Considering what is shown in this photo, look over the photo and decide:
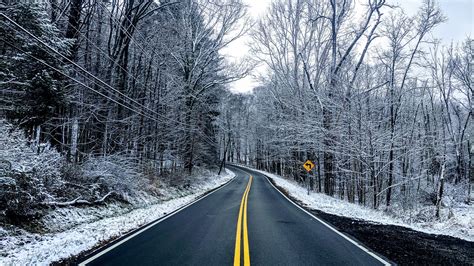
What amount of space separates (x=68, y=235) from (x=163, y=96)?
16.8 m

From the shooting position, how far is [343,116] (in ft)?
57.0

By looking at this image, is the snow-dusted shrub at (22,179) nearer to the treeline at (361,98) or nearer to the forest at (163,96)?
the forest at (163,96)

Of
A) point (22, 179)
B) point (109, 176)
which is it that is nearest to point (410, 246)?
point (22, 179)

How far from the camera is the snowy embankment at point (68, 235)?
5.45 m

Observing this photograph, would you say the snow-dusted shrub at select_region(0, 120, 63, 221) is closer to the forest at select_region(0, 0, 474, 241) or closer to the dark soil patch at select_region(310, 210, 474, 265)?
the forest at select_region(0, 0, 474, 241)

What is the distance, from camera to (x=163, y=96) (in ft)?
74.8

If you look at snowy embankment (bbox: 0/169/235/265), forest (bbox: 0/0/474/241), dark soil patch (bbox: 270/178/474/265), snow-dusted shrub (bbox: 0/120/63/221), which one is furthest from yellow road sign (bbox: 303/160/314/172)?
snow-dusted shrub (bbox: 0/120/63/221)

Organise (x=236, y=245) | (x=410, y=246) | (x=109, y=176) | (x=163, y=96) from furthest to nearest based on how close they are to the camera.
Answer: (x=163, y=96) → (x=109, y=176) → (x=410, y=246) → (x=236, y=245)

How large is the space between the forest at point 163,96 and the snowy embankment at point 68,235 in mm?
571

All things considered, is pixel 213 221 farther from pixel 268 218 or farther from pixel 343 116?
pixel 343 116

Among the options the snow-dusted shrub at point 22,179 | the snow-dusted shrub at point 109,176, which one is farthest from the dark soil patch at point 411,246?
the snow-dusted shrub at point 109,176

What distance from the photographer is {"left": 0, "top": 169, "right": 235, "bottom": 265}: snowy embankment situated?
5.45 m

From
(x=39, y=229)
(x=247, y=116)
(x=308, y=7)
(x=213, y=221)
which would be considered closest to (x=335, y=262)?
(x=213, y=221)

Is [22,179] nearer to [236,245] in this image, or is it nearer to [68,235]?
[68,235]
